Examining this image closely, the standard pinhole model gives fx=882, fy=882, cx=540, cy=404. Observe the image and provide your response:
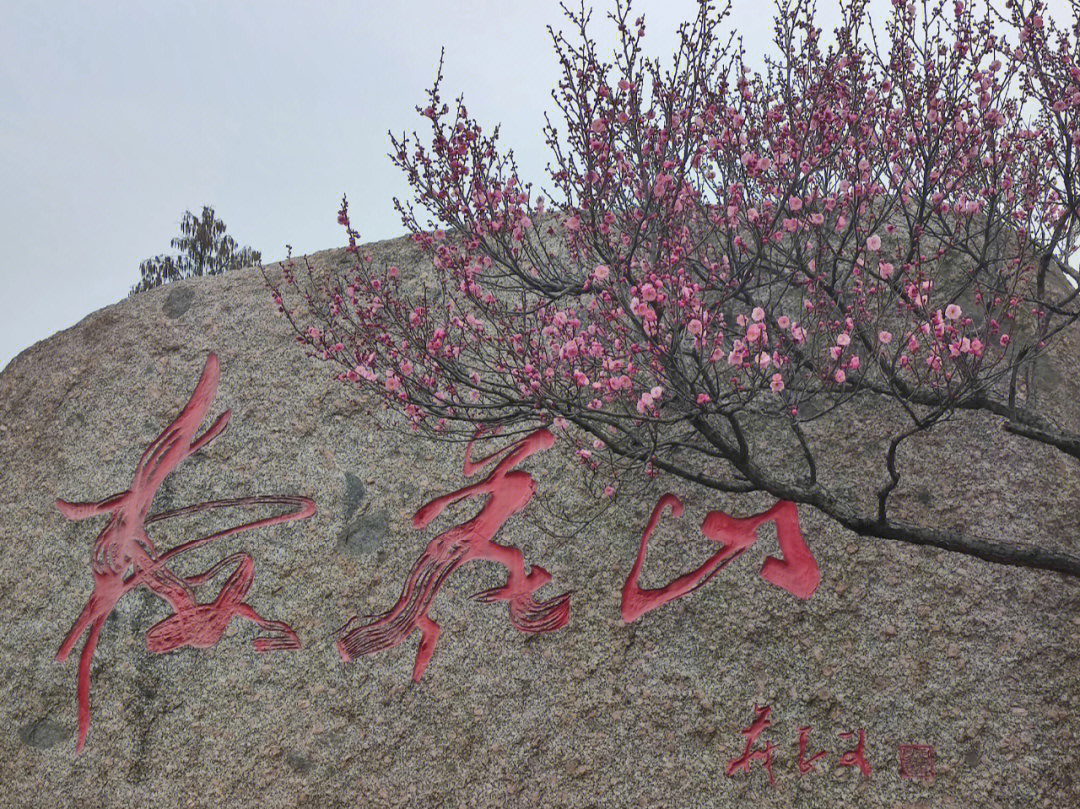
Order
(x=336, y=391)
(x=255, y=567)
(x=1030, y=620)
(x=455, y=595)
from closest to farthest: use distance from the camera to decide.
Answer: (x=1030, y=620)
(x=455, y=595)
(x=255, y=567)
(x=336, y=391)

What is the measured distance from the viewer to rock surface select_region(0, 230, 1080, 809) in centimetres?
438

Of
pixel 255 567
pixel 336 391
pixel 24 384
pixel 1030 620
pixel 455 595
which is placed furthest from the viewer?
pixel 24 384

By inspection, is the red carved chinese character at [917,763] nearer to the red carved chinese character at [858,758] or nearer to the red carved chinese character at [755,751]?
the red carved chinese character at [858,758]

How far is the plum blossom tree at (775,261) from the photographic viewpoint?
12.3 ft

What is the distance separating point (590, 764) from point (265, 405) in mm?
3041

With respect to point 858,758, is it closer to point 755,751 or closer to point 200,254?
point 755,751

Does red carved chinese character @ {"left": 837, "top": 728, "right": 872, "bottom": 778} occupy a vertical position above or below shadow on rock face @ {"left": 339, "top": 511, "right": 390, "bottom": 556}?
below

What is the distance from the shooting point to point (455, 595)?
5031 millimetres

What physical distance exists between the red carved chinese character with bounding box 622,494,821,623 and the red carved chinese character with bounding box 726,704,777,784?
2.17 ft

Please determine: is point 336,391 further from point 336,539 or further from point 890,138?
point 890,138

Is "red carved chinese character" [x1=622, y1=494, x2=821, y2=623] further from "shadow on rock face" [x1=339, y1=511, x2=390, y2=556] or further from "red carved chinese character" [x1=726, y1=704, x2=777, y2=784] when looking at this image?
"shadow on rock face" [x1=339, y1=511, x2=390, y2=556]

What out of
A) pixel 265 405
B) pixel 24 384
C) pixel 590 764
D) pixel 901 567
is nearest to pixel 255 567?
pixel 265 405

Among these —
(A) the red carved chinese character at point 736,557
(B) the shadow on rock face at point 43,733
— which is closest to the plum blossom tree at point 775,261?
(A) the red carved chinese character at point 736,557
